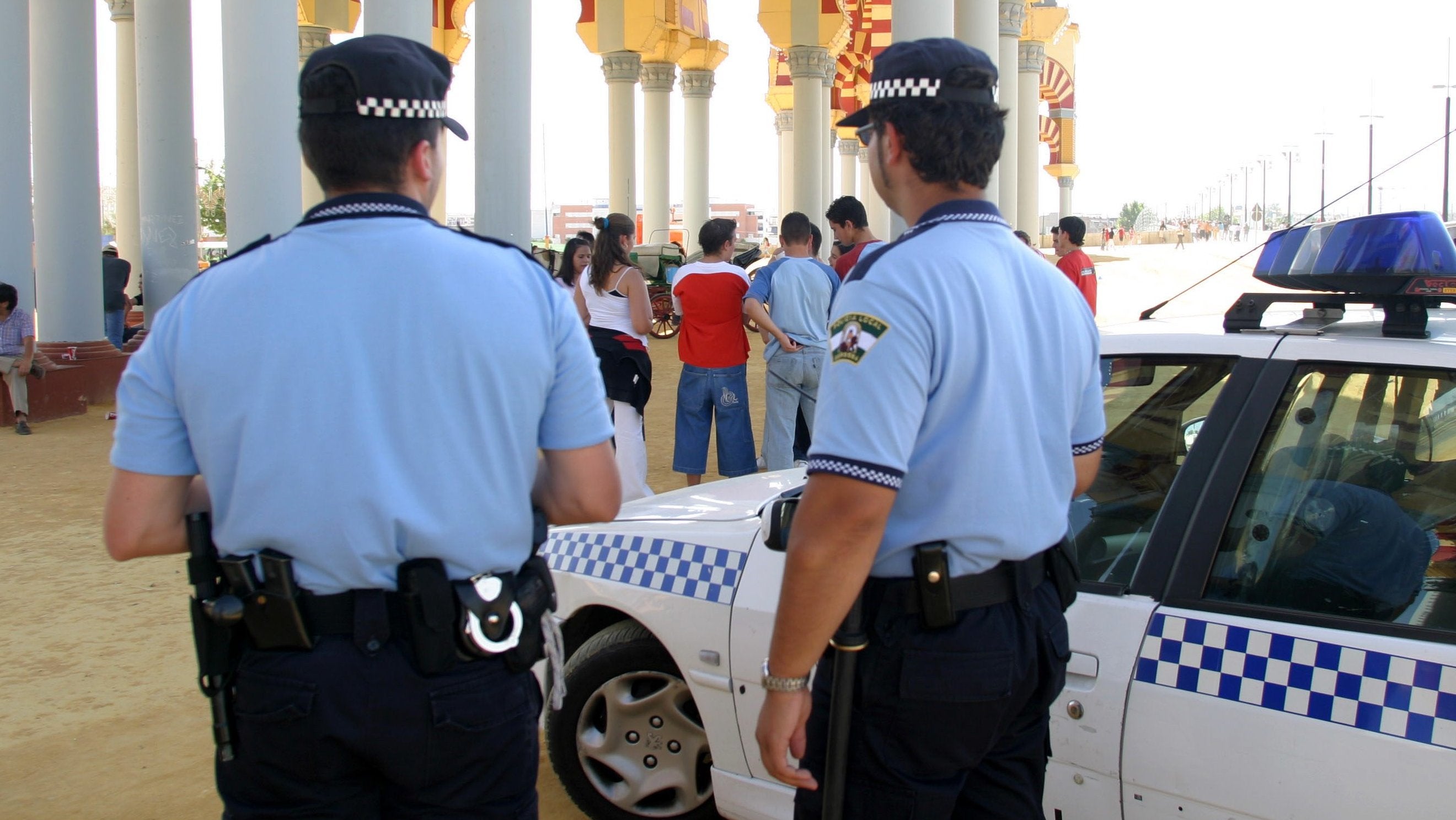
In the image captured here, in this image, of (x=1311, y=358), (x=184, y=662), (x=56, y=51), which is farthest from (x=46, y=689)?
(x=56, y=51)

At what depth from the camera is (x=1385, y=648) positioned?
2131mm

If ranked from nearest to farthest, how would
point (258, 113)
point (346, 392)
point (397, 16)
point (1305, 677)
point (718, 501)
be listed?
point (346, 392) < point (1305, 677) < point (718, 501) < point (258, 113) < point (397, 16)

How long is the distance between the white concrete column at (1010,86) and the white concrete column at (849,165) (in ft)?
77.4

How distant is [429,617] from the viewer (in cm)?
167

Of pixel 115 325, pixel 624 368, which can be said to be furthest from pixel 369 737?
pixel 115 325

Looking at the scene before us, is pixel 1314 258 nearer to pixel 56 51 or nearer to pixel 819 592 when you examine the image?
pixel 819 592

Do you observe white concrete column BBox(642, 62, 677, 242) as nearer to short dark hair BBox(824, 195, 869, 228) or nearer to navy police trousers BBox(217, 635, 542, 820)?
short dark hair BBox(824, 195, 869, 228)

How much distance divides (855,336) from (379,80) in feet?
2.52

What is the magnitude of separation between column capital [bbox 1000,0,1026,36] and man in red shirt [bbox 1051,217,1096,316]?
12.3 m

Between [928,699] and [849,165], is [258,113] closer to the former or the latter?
[928,699]

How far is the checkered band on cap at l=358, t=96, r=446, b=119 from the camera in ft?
5.58

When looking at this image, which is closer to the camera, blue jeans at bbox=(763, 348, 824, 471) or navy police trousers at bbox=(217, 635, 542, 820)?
navy police trousers at bbox=(217, 635, 542, 820)

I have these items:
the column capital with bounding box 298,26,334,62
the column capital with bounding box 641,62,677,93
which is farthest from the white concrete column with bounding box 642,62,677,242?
the column capital with bounding box 298,26,334,62

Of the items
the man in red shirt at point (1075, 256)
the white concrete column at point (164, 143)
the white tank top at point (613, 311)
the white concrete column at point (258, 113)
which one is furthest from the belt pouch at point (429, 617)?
the white concrete column at point (164, 143)
